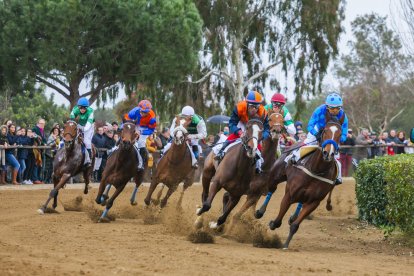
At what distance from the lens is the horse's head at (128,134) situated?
16594 millimetres

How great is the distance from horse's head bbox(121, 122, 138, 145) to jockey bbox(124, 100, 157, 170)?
3.74 feet

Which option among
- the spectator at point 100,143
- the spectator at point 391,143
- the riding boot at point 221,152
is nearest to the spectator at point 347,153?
the spectator at point 391,143

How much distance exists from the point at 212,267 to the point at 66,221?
6.39 m

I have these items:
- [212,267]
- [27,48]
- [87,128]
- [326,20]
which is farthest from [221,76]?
[212,267]

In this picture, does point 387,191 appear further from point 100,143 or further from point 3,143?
point 100,143

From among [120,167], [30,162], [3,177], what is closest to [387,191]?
[120,167]

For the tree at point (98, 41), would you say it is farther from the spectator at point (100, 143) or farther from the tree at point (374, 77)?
the tree at point (374, 77)

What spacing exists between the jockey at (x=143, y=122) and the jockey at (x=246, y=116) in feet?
11.2

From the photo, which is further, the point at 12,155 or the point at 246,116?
the point at 12,155

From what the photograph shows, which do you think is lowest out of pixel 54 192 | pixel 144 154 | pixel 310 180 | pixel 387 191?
pixel 54 192

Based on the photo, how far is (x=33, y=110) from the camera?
53.7 m

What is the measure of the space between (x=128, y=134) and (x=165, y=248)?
189 inches

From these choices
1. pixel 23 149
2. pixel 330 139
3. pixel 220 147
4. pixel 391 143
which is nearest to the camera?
pixel 330 139

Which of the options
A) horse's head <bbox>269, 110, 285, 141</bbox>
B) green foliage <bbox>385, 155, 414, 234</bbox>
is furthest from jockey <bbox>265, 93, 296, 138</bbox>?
green foliage <bbox>385, 155, 414, 234</bbox>
